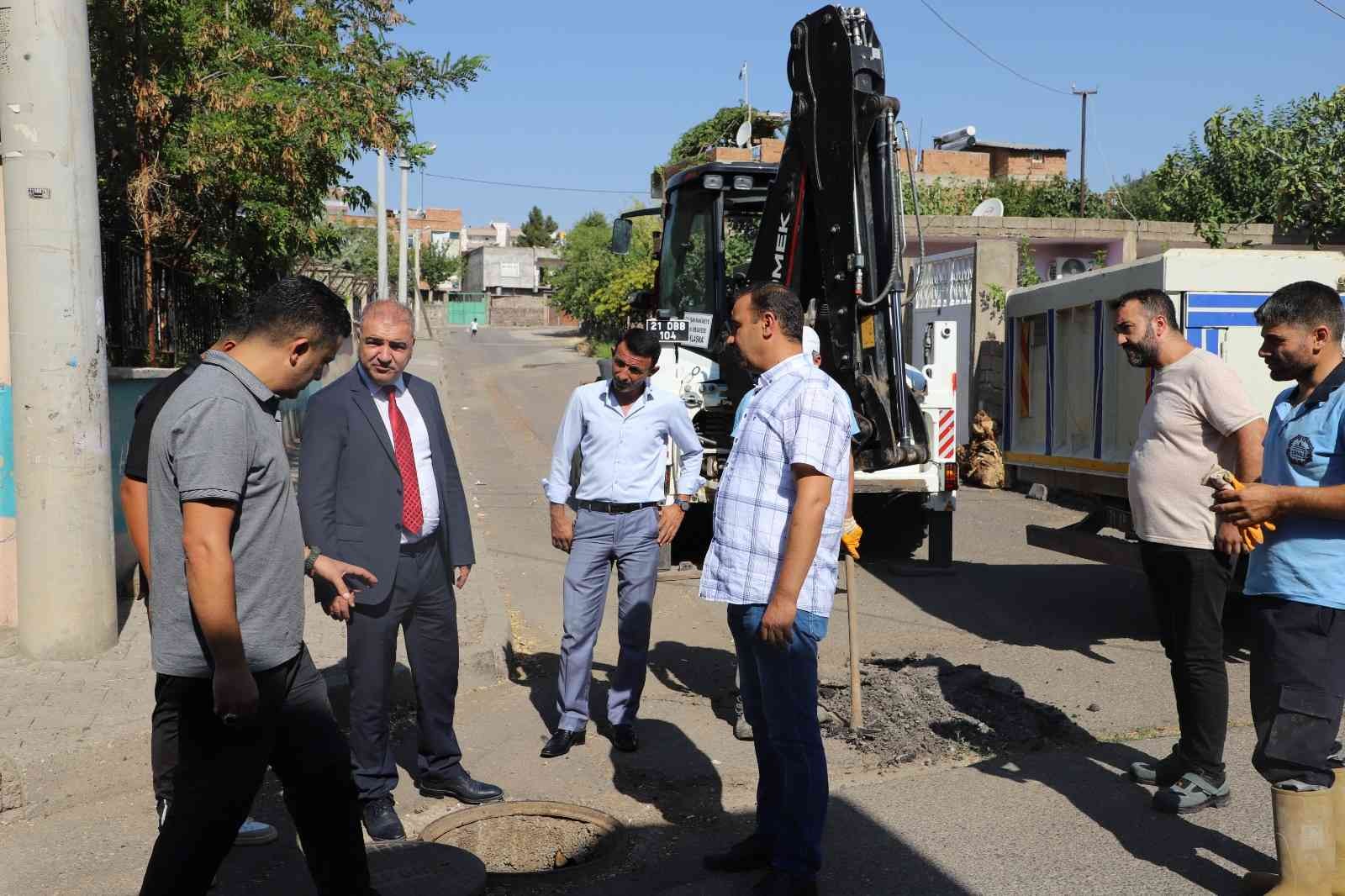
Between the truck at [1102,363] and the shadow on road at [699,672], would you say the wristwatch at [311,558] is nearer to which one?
the shadow on road at [699,672]

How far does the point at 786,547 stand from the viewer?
3818mm

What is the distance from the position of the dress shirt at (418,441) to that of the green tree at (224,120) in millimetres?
5622

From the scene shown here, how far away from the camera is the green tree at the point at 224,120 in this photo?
1006cm

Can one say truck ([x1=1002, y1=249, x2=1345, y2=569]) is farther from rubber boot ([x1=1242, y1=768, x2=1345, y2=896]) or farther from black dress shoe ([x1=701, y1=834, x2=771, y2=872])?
black dress shoe ([x1=701, y1=834, x2=771, y2=872])

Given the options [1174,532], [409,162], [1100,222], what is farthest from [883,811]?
[1100,222]

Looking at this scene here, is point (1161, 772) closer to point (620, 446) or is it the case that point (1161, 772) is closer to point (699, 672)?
point (620, 446)

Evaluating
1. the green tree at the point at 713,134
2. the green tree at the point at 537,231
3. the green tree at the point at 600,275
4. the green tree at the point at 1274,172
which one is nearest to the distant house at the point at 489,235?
the green tree at the point at 537,231

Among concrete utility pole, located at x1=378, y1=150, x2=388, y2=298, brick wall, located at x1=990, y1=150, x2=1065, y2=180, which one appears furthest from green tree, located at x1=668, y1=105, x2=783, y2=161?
brick wall, located at x1=990, y1=150, x2=1065, y2=180

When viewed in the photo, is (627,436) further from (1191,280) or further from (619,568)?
(1191,280)

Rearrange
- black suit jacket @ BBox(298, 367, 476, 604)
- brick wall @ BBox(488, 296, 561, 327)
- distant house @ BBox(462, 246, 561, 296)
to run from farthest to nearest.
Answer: distant house @ BBox(462, 246, 561, 296), brick wall @ BBox(488, 296, 561, 327), black suit jacket @ BBox(298, 367, 476, 604)

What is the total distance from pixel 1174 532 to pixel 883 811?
61.8 inches

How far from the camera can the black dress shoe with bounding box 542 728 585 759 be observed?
5.52 meters

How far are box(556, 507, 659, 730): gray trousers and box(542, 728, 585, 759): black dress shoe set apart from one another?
0.13 ft

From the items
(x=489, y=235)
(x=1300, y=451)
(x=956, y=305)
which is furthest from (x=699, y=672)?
(x=489, y=235)
